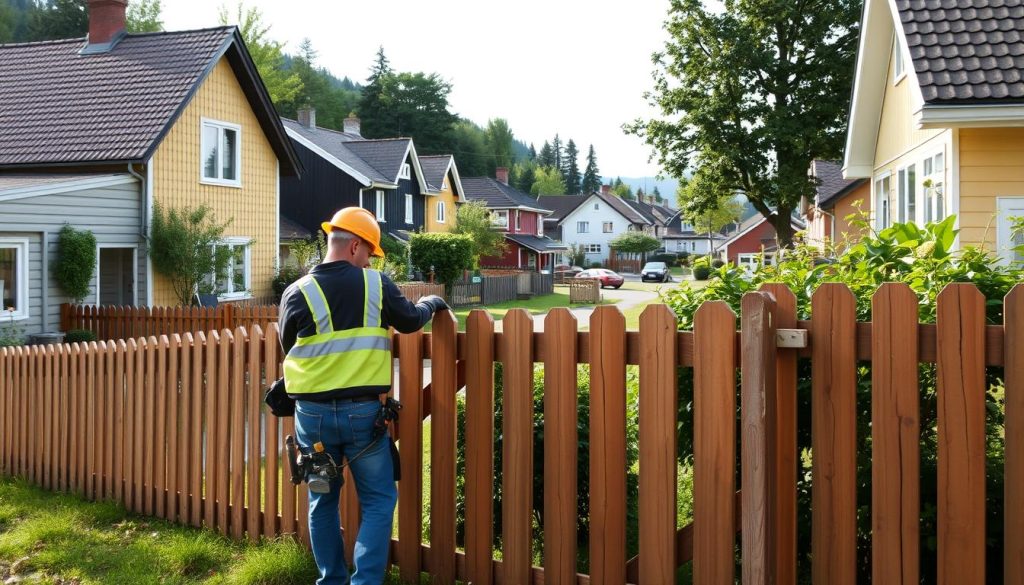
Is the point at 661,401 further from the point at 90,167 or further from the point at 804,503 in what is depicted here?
the point at 90,167

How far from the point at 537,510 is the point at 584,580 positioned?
113 centimetres

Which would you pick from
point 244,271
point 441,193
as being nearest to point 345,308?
point 244,271

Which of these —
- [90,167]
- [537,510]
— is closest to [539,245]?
[90,167]

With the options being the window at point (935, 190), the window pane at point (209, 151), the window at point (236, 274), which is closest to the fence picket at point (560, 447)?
the window at point (935, 190)

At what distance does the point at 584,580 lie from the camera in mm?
4285

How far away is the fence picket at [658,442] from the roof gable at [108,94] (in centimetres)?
1744

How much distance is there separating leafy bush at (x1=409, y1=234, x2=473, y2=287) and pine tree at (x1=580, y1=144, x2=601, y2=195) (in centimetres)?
12444

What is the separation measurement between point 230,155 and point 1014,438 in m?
22.2

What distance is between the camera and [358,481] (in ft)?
14.5

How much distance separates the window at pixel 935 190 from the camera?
11.7 m

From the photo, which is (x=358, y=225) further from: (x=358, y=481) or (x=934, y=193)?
(x=934, y=193)

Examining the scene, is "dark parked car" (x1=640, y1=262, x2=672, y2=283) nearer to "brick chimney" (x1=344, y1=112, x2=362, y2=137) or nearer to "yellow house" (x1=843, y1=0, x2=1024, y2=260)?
"brick chimney" (x1=344, y1=112, x2=362, y2=137)

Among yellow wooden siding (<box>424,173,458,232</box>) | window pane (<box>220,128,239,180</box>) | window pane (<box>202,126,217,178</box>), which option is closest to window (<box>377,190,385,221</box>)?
yellow wooden siding (<box>424,173,458,232</box>)

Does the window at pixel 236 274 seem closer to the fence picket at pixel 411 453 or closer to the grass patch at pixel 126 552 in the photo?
the grass patch at pixel 126 552
